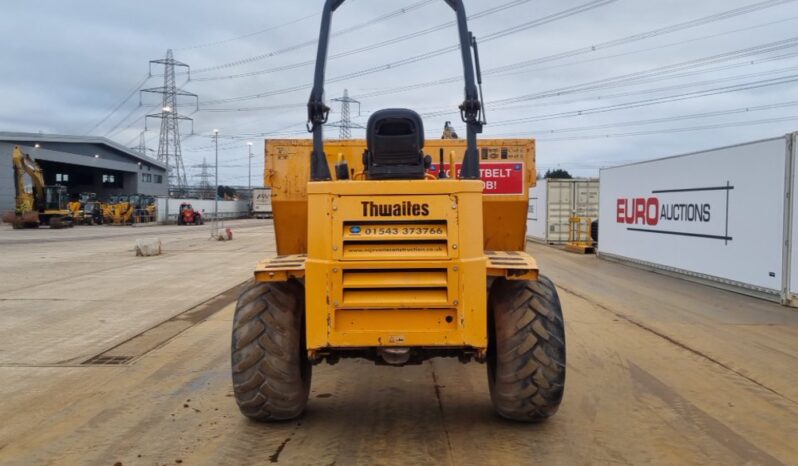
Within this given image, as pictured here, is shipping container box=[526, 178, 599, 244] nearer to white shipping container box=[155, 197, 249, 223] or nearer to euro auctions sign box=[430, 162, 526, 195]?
euro auctions sign box=[430, 162, 526, 195]

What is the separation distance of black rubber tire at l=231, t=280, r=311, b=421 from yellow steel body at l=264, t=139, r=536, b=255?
6.94 feet

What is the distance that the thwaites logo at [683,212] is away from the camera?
13469mm

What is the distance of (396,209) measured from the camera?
14.2 ft

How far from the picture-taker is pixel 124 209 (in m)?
52.6

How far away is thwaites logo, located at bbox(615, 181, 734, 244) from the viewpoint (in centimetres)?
1347

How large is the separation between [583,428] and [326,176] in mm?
2896

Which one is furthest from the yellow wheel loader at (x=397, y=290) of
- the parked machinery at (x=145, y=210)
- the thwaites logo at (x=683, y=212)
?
the parked machinery at (x=145, y=210)

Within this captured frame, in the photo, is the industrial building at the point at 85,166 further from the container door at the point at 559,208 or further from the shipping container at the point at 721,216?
the shipping container at the point at 721,216

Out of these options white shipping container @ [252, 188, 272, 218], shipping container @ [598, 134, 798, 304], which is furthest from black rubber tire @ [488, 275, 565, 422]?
white shipping container @ [252, 188, 272, 218]

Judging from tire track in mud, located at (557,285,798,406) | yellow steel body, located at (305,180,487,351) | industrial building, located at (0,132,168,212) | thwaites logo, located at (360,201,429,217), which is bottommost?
tire track in mud, located at (557,285,798,406)

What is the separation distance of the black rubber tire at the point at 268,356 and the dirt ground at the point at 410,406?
23cm

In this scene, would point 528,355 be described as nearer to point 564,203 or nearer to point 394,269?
point 394,269

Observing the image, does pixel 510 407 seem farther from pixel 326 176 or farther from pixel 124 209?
pixel 124 209

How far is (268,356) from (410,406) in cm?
150
